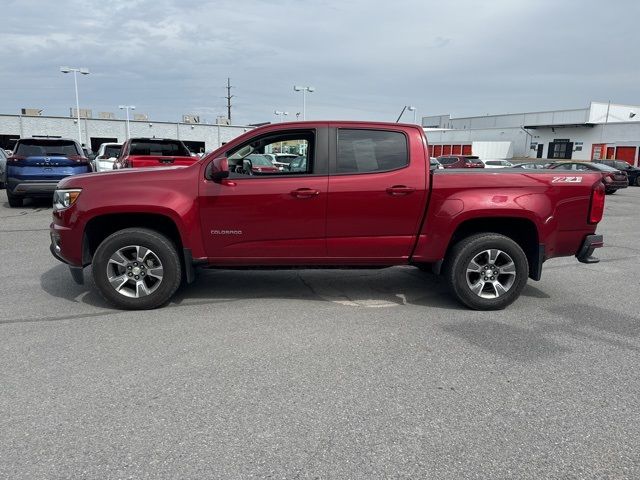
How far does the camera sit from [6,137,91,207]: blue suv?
11.9 meters

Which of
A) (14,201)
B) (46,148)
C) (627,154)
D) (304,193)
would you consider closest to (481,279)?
(304,193)

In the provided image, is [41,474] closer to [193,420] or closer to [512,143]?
[193,420]

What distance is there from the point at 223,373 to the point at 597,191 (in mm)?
4092

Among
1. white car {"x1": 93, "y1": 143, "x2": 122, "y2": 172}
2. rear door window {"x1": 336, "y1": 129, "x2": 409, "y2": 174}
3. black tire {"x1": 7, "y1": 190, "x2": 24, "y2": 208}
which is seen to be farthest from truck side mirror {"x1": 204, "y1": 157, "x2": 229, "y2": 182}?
white car {"x1": 93, "y1": 143, "x2": 122, "y2": 172}

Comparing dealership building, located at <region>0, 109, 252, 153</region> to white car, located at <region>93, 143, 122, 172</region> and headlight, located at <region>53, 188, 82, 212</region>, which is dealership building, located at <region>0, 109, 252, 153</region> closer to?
white car, located at <region>93, 143, 122, 172</region>

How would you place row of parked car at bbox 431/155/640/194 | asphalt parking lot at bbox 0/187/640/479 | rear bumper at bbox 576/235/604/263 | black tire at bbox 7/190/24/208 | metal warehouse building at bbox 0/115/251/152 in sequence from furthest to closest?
metal warehouse building at bbox 0/115/251/152
row of parked car at bbox 431/155/640/194
black tire at bbox 7/190/24/208
rear bumper at bbox 576/235/604/263
asphalt parking lot at bbox 0/187/640/479

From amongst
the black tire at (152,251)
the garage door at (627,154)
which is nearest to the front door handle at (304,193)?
the black tire at (152,251)

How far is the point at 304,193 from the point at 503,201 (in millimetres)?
1979

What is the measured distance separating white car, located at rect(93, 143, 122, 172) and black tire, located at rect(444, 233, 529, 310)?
14.0 m

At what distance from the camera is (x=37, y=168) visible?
11.9 metres

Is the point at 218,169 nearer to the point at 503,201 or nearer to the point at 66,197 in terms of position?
the point at 66,197

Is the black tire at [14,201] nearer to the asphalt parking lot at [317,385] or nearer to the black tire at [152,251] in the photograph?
the asphalt parking lot at [317,385]

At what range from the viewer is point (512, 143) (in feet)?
208

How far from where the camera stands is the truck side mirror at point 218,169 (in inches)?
186
